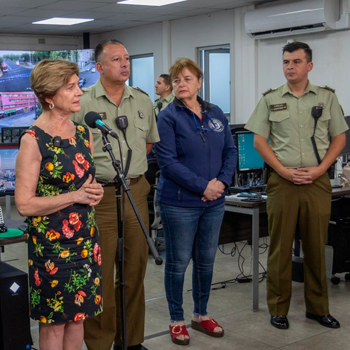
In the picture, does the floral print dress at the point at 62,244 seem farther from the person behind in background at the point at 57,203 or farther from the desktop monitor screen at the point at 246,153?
the desktop monitor screen at the point at 246,153

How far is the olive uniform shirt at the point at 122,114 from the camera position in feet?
9.93

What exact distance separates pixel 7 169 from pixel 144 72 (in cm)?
733

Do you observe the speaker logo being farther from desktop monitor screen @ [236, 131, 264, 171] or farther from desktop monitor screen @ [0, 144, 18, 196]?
desktop monitor screen @ [236, 131, 264, 171]

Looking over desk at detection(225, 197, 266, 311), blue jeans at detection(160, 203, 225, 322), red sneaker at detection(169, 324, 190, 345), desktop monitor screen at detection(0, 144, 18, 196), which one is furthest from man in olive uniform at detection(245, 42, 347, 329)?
desktop monitor screen at detection(0, 144, 18, 196)

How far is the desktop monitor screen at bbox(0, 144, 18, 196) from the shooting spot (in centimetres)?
487

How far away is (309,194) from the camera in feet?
12.2

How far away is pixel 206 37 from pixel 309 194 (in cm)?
677

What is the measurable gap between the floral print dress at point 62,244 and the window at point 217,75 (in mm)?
7814

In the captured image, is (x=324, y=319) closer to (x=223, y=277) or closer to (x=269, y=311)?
(x=269, y=311)

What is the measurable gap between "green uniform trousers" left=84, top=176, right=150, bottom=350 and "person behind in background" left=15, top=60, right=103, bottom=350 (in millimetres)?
518

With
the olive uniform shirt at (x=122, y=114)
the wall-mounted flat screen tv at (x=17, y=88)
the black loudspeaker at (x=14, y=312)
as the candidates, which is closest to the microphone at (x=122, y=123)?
the olive uniform shirt at (x=122, y=114)

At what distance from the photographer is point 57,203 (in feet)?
7.84

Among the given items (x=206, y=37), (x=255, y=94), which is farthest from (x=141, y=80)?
(x=255, y=94)

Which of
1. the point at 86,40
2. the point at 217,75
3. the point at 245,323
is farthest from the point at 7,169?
the point at 86,40
